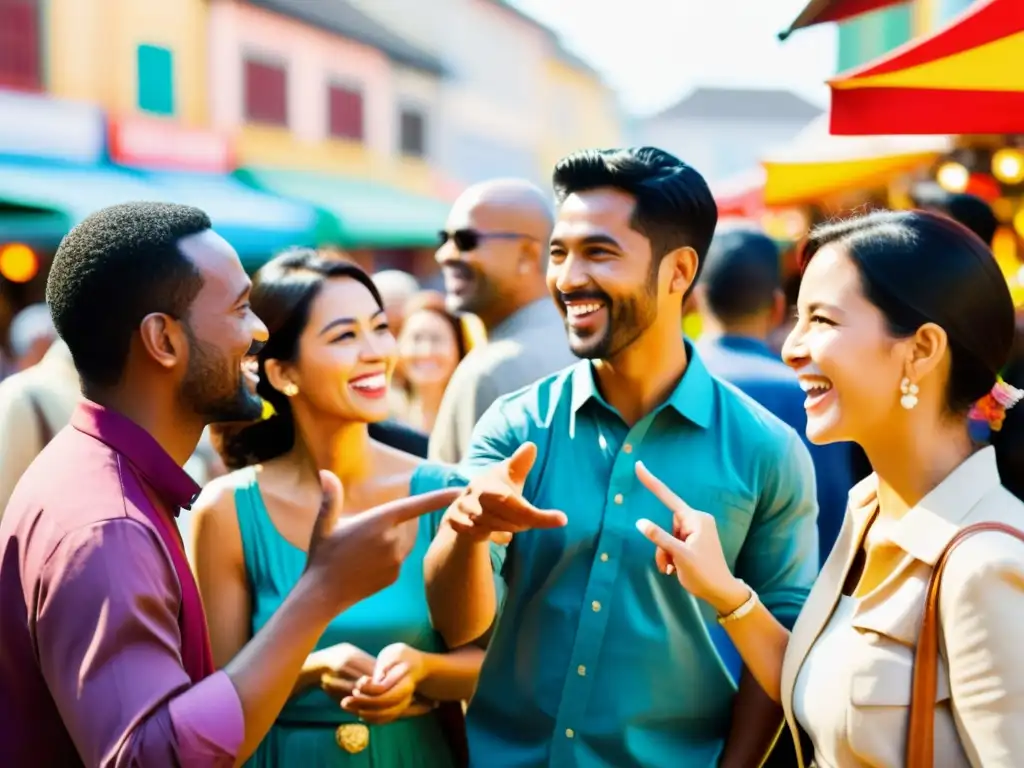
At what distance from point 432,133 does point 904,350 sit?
27.5m

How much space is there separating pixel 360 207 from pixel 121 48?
533 centimetres

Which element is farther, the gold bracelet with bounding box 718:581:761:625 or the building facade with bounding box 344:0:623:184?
the building facade with bounding box 344:0:623:184

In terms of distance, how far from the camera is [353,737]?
2.90m

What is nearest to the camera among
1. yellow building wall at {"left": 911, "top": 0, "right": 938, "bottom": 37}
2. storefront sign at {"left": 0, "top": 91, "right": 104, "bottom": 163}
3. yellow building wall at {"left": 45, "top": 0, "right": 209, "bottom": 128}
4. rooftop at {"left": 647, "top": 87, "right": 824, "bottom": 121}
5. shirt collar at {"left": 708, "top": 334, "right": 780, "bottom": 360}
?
shirt collar at {"left": 708, "top": 334, "right": 780, "bottom": 360}

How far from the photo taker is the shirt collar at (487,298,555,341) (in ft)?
15.0

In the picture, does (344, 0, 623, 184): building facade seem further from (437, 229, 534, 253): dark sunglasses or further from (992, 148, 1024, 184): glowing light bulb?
(437, 229, 534, 253): dark sunglasses

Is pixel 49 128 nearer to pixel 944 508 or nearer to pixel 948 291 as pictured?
pixel 948 291

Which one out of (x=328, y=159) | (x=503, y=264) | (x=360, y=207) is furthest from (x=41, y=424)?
(x=328, y=159)

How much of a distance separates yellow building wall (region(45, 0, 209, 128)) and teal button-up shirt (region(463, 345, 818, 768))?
16.1m

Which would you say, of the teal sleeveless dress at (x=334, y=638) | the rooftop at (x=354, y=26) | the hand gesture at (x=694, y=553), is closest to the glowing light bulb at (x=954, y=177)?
the teal sleeveless dress at (x=334, y=638)

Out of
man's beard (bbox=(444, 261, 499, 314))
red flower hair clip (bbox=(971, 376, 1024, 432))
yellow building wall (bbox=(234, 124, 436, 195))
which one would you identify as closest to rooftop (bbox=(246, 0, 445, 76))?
yellow building wall (bbox=(234, 124, 436, 195))

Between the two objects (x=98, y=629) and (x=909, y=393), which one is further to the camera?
(x=909, y=393)

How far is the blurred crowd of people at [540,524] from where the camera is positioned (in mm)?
1985

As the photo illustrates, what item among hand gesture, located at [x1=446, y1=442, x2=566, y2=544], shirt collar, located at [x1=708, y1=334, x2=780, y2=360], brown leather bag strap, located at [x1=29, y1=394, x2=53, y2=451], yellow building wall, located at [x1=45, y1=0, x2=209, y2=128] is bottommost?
brown leather bag strap, located at [x1=29, y1=394, x2=53, y2=451]
